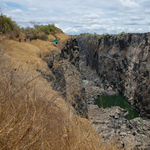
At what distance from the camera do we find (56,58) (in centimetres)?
1445

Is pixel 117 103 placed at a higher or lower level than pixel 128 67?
lower

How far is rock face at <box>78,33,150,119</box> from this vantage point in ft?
97.8

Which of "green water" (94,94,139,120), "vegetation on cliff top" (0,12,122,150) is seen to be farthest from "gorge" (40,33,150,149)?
"vegetation on cliff top" (0,12,122,150)

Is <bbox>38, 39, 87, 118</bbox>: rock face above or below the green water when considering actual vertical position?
above

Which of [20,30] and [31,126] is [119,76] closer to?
→ [20,30]

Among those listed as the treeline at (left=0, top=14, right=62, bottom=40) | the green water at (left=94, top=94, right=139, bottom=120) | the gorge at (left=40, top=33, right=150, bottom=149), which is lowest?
the green water at (left=94, top=94, right=139, bottom=120)

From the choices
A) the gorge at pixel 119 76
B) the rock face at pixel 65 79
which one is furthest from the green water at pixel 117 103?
the rock face at pixel 65 79

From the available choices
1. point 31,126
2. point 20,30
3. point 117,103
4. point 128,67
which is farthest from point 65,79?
point 128,67

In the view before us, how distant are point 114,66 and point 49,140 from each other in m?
44.0

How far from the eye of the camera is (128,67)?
37688mm

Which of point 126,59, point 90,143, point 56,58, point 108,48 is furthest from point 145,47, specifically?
point 90,143

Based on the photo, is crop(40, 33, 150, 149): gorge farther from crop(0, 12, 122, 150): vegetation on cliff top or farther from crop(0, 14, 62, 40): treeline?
crop(0, 12, 122, 150): vegetation on cliff top

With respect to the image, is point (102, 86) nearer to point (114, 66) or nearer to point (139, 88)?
point (114, 66)

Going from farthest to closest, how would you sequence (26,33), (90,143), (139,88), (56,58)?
(139,88), (26,33), (56,58), (90,143)
